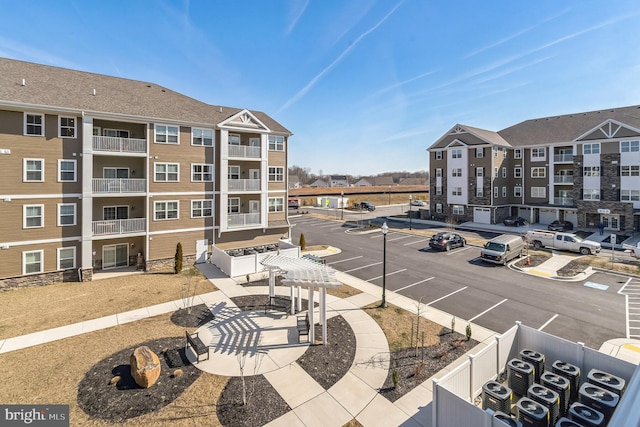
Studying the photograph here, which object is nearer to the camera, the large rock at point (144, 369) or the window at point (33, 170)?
the large rock at point (144, 369)

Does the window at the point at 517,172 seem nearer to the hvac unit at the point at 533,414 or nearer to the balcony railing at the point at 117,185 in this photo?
the hvac unit at the point at 533,414

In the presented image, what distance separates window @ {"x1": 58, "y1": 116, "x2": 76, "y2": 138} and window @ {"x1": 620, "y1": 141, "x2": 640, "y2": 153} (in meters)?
52.5

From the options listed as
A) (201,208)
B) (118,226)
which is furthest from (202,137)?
(118,226)

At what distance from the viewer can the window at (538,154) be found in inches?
1656

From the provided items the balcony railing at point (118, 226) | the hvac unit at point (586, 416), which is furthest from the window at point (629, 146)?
the balcony railing at point (118, 226)

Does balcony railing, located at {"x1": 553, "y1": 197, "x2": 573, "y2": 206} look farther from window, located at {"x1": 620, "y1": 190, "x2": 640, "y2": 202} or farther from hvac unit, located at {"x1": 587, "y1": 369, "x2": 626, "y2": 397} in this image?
hvac unit, located at {"x1": 587, "y1": 369, "x2": 626, "y2": 397}

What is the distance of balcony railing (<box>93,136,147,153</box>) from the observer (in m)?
20.7

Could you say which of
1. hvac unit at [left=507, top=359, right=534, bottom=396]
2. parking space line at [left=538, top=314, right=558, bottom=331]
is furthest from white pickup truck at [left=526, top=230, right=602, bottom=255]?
hvac unit at [left=507, top=359, right=534, bottom=396]

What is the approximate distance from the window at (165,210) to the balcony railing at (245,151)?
20.2 ft

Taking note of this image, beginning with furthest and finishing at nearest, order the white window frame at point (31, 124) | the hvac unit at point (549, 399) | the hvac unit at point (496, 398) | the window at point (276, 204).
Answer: the window at point (276, 204) < the white window frame at point (31, 124) < the hvac unit at point (496, 398) < the hvac unit at point (549, 399)

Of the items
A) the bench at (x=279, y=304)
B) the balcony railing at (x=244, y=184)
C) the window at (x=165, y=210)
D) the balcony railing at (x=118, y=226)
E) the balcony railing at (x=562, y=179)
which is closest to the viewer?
the bench at (x=279, y=304)

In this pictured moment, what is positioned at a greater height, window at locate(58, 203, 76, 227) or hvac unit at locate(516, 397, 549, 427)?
window at locate(58, 203, 76, 227)

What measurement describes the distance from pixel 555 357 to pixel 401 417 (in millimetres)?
5558

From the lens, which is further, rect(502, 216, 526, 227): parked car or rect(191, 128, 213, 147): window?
rect(502, 216, 526, 227): parked car
